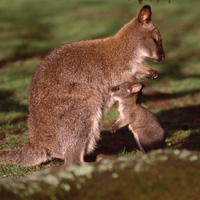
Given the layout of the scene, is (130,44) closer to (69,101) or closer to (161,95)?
(69,101)

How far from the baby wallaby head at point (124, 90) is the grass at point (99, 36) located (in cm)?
88

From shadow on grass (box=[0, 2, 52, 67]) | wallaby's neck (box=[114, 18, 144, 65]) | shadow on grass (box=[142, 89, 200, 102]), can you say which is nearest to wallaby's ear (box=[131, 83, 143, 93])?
wallaby's neck (box=[114, 18, 144, 65])

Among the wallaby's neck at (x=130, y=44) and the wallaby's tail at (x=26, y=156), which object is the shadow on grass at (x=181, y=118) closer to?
the wallaby's neck at (x=130, y=44)

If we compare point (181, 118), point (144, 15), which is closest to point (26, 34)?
point (181, 118)

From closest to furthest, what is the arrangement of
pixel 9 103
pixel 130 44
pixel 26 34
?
pixel 130 44
pixel 9 103
pixel 26 34

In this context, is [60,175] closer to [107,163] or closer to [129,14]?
[107,163]

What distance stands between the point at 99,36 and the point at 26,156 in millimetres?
10677

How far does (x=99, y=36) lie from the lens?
15469mm

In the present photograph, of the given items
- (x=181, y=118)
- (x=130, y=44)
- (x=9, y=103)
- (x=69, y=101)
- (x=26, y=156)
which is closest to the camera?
(x=69, y=101)

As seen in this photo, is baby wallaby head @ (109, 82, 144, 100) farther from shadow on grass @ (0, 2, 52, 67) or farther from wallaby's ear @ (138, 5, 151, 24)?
shadow on grass @ (0, 2, 52, 67)

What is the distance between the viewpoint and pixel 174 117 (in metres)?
8.13

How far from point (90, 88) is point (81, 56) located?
47 cm

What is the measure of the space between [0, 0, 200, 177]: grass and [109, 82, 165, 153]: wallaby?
57 cm

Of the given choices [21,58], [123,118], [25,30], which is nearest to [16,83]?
[21,58]
